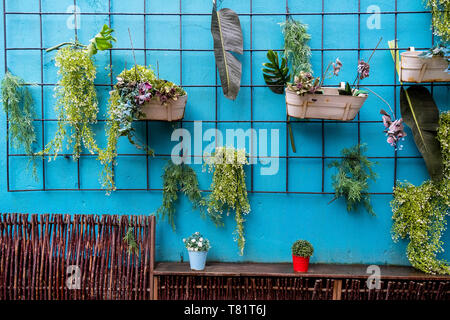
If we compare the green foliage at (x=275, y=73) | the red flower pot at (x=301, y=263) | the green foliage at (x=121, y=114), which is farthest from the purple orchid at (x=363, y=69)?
the green foliage at (x=121, y=114)

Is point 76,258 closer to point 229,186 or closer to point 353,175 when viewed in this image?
point 229,186

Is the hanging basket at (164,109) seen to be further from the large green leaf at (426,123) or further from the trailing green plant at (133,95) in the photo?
the large green leaf at (426,123)

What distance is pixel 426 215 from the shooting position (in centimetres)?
289

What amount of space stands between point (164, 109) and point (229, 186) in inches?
27.8

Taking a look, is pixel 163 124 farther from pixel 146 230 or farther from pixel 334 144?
pixel 334 144

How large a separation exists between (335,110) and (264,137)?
566mm

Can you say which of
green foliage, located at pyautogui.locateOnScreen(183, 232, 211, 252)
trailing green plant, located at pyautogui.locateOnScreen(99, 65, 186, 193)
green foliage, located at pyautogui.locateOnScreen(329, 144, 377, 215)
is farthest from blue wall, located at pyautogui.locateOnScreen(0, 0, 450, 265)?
trailing green plant, located at pyautogui.locateOnScreen(99, 65, 186, 193)

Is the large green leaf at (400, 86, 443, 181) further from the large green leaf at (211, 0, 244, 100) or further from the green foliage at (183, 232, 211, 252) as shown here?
the green foliage at (183, 232, 211, 252)

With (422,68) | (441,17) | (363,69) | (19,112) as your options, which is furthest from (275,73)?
(19,112)

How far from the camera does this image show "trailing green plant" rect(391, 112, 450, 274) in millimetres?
2861

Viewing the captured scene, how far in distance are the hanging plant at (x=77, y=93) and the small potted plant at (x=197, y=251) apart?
967mm

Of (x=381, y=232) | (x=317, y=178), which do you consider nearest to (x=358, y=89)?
(x=317, y=178)

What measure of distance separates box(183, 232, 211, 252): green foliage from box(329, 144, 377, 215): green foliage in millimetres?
1003

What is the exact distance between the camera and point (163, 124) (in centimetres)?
313
